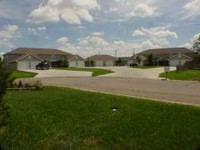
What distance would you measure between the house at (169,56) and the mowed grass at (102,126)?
90279mm

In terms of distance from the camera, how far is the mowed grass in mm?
10148

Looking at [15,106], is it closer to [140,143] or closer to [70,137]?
[70,137]

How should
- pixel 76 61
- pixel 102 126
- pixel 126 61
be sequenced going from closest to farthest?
pixel 102 126
pixel 76 61
pixel 126 61

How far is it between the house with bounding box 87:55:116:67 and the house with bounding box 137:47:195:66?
14908 millimetres

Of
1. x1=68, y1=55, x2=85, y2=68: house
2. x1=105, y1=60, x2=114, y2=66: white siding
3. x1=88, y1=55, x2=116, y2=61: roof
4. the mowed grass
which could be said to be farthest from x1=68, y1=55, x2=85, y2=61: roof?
the mowed grass

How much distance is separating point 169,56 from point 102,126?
100 meters

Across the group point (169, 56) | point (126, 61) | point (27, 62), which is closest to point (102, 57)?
point (126, 61)

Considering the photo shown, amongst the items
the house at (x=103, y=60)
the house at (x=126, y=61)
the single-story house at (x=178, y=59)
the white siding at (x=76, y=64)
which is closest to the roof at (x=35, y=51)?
the white siding at (x=76, y=64)

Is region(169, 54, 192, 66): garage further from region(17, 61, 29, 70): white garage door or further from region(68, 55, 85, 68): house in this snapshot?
region(17, 61, 29, 70): white garage door

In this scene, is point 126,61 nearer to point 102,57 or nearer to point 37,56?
point 102,57

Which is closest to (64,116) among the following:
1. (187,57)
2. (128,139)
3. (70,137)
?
(70,137)

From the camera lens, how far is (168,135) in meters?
10.6

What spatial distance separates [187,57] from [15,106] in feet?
307

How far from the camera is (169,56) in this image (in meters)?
110
